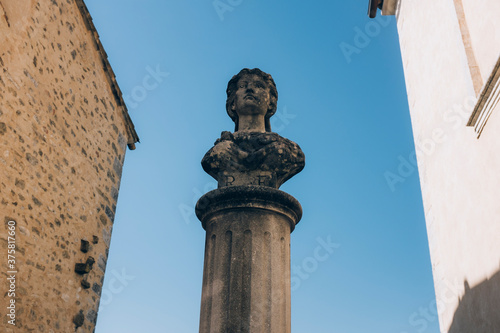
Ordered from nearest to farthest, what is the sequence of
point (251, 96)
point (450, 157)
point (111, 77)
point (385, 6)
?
point (450, 157)
point (251, 96)
point (111, 77)
point (385, 6)

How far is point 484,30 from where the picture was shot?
180 inches

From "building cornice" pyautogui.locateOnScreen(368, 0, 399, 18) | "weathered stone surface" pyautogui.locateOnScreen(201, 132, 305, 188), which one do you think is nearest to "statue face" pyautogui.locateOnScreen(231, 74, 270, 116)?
"weathered stone surface" pyautogui.locateOnScreen(201, 132, 305, 188)

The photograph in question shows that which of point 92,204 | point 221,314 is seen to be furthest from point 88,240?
point 221,314

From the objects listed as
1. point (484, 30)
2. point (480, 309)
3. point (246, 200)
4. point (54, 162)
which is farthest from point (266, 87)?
point (480, 309)

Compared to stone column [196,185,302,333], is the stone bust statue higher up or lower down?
higher up

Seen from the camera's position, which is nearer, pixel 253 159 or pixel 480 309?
pixel 480 309

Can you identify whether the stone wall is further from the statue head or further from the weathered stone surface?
the statue head

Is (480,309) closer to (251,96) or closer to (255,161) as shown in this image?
(255,161)

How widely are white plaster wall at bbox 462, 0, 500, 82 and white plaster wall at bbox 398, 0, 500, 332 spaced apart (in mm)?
28

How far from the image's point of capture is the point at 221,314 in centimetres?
418

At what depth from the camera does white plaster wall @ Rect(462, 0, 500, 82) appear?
14.0 feet

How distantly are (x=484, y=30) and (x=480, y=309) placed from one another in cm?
273

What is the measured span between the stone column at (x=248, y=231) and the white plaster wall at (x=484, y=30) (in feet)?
6.72

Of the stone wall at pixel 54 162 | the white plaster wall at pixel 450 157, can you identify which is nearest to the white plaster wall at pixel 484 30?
the white plaster wall at pixel 450 157
